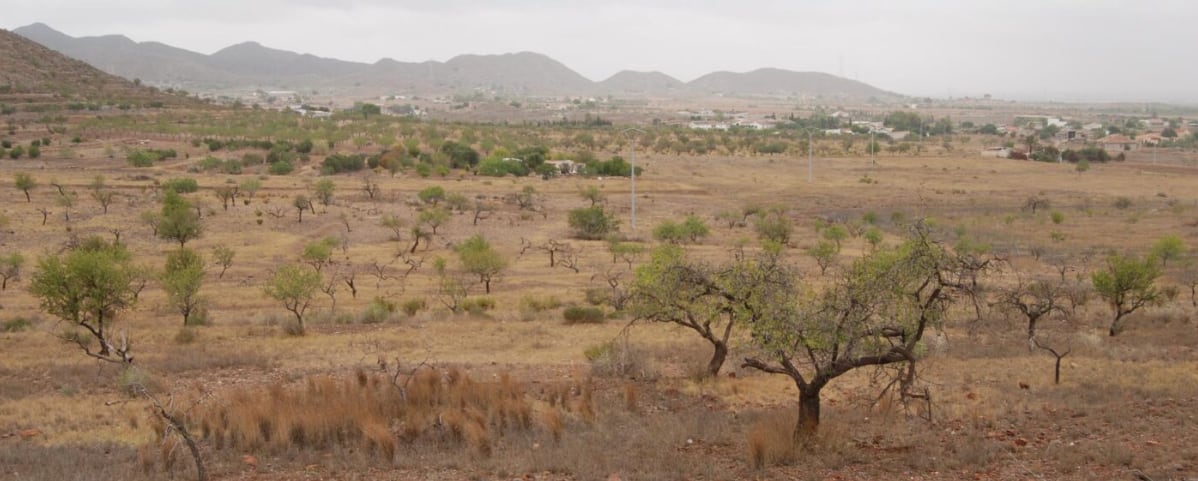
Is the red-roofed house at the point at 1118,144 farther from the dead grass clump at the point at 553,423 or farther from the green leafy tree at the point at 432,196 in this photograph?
the dead grass clump at the point at 553,423

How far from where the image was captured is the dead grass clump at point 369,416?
1599cm

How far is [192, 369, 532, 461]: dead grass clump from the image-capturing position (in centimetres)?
1599

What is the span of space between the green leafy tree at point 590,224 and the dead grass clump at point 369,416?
32.8 metres

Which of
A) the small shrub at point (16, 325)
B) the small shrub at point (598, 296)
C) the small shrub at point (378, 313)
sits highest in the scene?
the small shrub at point (16, 325)

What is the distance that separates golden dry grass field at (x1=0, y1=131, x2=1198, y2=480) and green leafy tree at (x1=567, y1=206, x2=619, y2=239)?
109 inches

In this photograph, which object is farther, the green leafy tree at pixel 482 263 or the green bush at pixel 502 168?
the green bush at pixel 502 168

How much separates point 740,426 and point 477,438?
4765mm

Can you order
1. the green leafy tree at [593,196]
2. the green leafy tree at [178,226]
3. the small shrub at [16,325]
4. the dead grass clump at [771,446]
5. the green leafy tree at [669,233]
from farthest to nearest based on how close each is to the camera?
the green leafy tree at [593,196] < the green leafy tree at [669,233] < the green leafy tree at [178,226] < the small shrub at [16,325] < the dead grass clump at [771,446]

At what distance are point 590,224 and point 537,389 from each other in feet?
107

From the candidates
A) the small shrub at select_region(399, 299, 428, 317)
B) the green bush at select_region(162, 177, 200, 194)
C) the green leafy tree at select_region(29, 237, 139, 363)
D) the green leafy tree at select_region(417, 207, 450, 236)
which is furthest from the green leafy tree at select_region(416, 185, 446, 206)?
the green leafy tree at select_region(29, 237, 139, 363)

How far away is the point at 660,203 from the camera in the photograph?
6744 centimetres

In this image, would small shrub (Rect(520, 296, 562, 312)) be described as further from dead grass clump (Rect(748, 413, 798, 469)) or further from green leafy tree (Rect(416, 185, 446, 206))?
green leafy tree (Rect(416, 185, 446, 206))

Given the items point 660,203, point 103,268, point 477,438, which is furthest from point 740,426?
point 660,203

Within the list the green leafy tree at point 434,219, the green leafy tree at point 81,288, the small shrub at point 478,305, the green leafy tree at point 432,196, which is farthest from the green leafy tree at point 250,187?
the green leafy tree at point 81,288
